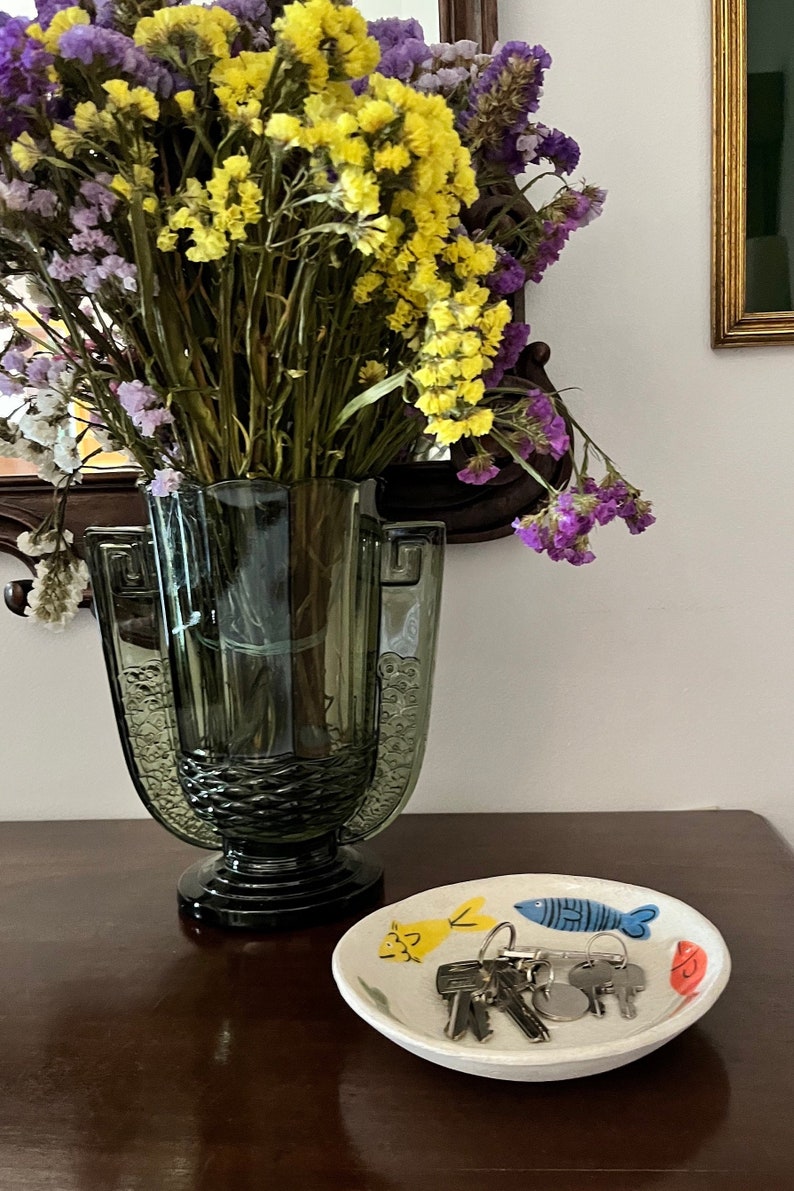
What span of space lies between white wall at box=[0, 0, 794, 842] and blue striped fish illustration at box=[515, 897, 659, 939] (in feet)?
0.94

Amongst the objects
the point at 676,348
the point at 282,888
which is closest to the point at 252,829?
the point at 282,888

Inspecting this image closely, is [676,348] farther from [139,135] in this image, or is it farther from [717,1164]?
[717,1164]

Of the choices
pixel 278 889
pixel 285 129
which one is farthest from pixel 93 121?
pixel 278 889

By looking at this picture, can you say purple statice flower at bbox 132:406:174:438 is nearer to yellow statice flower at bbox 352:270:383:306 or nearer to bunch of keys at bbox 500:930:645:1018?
yellow statice flower at bbox 352:270:383:306

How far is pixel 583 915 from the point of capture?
646 mm

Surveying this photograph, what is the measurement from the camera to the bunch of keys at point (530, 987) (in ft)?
1.79

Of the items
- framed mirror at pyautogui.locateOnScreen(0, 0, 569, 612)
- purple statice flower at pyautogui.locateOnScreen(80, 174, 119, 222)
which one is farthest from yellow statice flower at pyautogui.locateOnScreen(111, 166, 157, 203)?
framed mirror at pyautogui.locateOnScreen(0, 0, 569, 612)

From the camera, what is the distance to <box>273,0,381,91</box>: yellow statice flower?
50 cm

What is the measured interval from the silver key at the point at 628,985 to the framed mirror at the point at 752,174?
0.53 metres

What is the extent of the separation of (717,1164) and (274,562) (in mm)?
391

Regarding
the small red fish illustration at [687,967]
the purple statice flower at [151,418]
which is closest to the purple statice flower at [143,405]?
the purple statice flower at [151,418]

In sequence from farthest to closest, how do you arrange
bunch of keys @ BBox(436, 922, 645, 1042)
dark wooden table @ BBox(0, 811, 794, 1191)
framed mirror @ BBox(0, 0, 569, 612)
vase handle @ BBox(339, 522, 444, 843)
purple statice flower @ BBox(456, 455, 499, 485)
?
framed mirror @ BBox(0, 0, 569, 612)
vase handle @ BBox(339, 522, 444, 843)
purple statice flower @ BBox(456, 455, 499, 485)
bunch of keys @ BBox(436, 922, 645, 1042)
dark wooden table @ BBox(0, 811, 794, 1191)

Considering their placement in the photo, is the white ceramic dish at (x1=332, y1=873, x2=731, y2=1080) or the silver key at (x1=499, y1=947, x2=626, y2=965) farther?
the silver key at (x1=499, y1=947, x2=626, y2=965)

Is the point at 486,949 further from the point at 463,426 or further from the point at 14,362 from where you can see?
the point at 14,362
